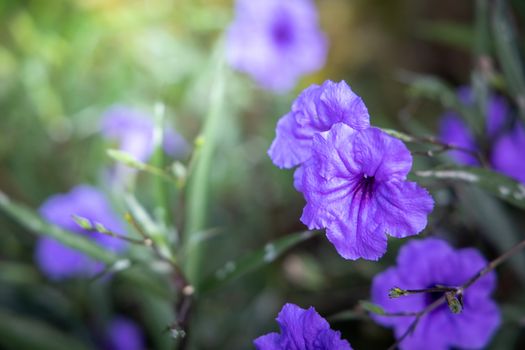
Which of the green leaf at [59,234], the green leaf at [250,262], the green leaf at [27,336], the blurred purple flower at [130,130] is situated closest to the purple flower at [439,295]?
the green leaf at [250,262]

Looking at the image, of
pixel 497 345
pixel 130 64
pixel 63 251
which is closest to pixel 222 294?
pixel 63 251

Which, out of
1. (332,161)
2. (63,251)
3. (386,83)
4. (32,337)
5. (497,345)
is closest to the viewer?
(332,161)

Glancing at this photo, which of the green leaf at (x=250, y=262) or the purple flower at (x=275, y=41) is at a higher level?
the purple flower at (x=275, y=41)

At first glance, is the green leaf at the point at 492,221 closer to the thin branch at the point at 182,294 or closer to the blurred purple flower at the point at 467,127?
the blurred purple flower at the point at 467,127

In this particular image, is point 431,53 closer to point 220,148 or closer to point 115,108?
point 220,148

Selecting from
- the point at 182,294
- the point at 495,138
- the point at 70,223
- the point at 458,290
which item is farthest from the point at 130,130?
the point at 458,290

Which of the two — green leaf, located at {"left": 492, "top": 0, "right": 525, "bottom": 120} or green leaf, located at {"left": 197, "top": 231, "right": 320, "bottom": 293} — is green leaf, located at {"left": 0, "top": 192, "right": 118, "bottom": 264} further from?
green leaf, located at {"left": 492, "top": 0, "right": 525, "bottom": 120}

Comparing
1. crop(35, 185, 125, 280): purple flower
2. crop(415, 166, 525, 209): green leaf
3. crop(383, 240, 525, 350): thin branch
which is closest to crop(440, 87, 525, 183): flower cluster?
crop(415, 166, 525, 209): green leaf
